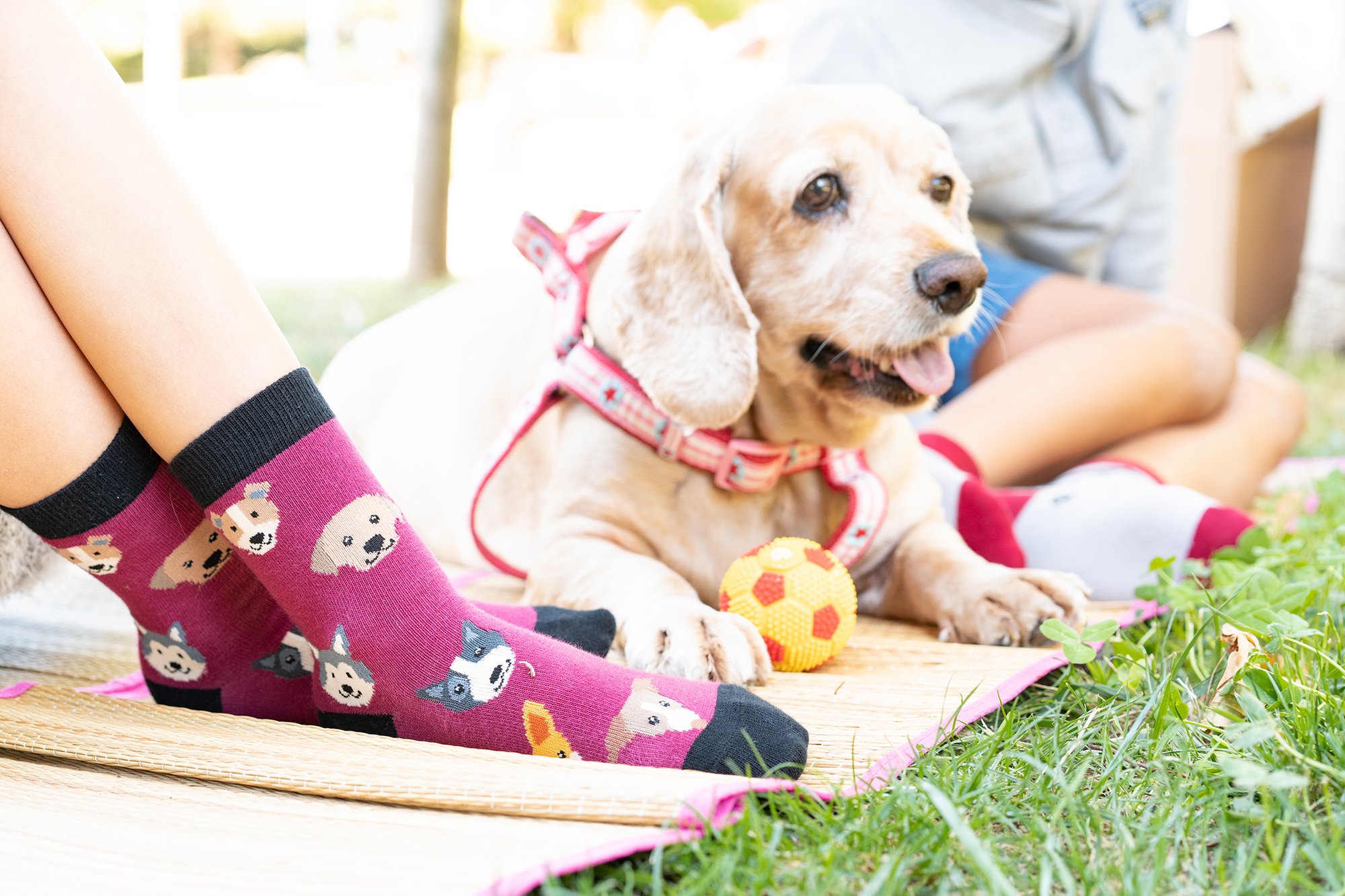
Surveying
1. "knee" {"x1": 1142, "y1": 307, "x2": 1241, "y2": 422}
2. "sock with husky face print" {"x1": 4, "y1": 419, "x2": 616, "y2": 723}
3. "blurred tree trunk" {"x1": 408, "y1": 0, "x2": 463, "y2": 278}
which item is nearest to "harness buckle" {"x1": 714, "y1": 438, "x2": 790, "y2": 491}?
"sock with husky face print" {"x1": 4, "y1": 419, "x2": 616, "y2": 723}

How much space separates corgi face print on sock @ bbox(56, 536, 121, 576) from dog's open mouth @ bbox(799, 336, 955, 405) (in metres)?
0.89

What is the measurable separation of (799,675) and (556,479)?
0.50 m

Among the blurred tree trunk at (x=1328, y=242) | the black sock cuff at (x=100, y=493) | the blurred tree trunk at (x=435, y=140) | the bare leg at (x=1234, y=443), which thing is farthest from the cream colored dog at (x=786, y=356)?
the blurred tree trunk at (x=435, y=140)

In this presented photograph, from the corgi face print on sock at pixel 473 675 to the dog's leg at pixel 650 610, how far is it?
0.21m

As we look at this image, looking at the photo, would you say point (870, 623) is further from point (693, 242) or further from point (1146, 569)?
point (693, 242)

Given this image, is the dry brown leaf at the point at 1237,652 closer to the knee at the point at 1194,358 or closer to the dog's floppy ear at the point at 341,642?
the dog's floppy ear at the point at 341,642

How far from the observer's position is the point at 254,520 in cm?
110

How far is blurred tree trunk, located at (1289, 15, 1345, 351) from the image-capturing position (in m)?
4.52

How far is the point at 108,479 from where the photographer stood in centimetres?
114

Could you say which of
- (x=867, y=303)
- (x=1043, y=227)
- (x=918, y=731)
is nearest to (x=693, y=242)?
(x=867, y=303)

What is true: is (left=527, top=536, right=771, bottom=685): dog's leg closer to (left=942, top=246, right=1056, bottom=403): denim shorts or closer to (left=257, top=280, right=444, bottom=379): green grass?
(left=942, top=246, right=1056, bottom=403): denim shorts

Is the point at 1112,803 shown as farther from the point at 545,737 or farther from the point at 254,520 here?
the point at 254,520

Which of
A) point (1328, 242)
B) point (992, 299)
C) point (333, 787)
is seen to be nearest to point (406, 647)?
point (333, 787)

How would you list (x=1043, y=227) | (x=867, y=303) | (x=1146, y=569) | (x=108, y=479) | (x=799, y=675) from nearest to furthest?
(x=108, y=479)
(x=799, y=675)
(x=867, y=303)
(x=1146, y=569)
(x=1043, y=227)
